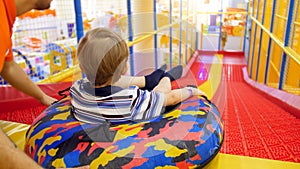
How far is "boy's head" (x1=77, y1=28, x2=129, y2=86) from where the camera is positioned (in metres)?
1.08

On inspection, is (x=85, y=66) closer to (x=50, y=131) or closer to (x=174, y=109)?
(x=50, y=131)

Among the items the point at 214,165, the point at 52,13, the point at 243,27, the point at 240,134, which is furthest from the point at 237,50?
the point at 214,165

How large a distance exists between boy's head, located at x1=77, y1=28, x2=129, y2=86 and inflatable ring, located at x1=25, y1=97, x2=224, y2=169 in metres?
0.19

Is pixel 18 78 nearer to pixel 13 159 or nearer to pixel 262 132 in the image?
pixel 13 159

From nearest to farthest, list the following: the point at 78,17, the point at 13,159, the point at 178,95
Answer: the point at 13,159
the point at 178,95
the point at 78,17

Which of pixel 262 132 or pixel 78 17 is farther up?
pixel 78 17

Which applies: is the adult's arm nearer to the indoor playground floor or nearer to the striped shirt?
the indoor playground floor

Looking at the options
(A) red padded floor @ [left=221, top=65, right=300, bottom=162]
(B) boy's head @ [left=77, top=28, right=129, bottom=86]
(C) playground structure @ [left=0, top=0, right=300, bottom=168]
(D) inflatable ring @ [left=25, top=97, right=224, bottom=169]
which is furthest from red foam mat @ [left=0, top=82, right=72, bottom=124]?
(A) red padded floor @ [left=221, top=65, right=300, bottom=162]

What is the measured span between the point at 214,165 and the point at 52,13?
179 inches

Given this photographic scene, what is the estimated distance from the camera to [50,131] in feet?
3.56

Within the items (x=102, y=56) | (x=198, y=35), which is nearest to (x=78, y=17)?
(x=102, y=56)

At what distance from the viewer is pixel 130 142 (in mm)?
975

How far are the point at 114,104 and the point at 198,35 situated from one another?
25.9 ft

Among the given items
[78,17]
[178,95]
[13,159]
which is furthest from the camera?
[78,17]
